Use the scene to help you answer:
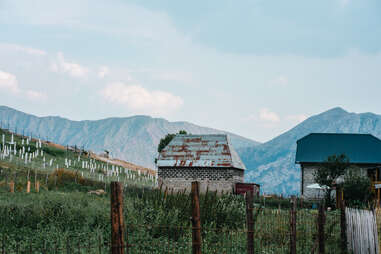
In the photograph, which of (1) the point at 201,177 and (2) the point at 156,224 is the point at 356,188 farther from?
(2) the point at 156,224

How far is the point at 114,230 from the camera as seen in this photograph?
6266 millimetres

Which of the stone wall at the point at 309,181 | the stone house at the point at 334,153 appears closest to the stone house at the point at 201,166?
the stone wall at the point at 309,181

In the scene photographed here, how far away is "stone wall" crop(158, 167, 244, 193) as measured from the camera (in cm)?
3875

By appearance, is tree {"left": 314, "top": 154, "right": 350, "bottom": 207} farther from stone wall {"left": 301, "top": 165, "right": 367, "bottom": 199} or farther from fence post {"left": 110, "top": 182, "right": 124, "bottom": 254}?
fence post {"left": 110, "top": 182, "right": 124, "bottom": 254}

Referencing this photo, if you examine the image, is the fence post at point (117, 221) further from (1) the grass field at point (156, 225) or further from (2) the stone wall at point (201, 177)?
(2) the stone wall at point (201, 177)

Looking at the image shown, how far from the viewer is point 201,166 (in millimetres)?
39062

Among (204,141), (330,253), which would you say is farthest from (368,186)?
(330,253)

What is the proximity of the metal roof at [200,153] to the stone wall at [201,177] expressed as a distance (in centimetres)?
46

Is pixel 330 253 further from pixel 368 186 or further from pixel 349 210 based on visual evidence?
pixel 368 186

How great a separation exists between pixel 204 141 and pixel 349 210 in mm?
28805

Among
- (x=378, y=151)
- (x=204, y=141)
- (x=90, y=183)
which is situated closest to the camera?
(x=90, y=183)

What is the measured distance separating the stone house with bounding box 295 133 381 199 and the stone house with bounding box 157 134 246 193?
5907 millimetres

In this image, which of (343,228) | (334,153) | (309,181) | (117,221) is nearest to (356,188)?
(309,181)

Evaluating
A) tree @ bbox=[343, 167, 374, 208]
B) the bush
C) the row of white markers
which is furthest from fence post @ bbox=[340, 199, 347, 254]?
the row of white markers
